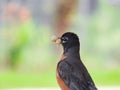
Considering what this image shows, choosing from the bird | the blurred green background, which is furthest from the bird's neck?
the blurred green background

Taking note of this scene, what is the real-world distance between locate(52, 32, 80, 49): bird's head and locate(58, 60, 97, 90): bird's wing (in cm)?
5

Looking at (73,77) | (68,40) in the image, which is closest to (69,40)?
(68,40)

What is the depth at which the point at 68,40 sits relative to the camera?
58.0 inches

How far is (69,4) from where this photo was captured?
2885 mm

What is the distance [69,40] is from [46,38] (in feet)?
4.65

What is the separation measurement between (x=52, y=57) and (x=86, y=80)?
58.2 inches

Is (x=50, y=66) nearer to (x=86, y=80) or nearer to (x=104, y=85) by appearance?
(x=104, y=85)

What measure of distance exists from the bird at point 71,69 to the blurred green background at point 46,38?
1.37m

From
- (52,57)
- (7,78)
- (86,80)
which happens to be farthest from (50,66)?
(86,80)

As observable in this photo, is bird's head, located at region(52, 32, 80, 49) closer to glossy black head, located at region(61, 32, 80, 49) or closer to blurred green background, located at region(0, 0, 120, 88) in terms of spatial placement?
glossy black head, located at region(61, 32, 80, 49)

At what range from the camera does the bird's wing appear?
142 centimetres

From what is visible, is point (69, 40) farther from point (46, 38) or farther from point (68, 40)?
point (46, 38)

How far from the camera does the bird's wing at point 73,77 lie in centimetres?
142

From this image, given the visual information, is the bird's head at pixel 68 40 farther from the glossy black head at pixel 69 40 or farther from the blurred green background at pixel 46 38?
the blurred green background at pixel 46 38
